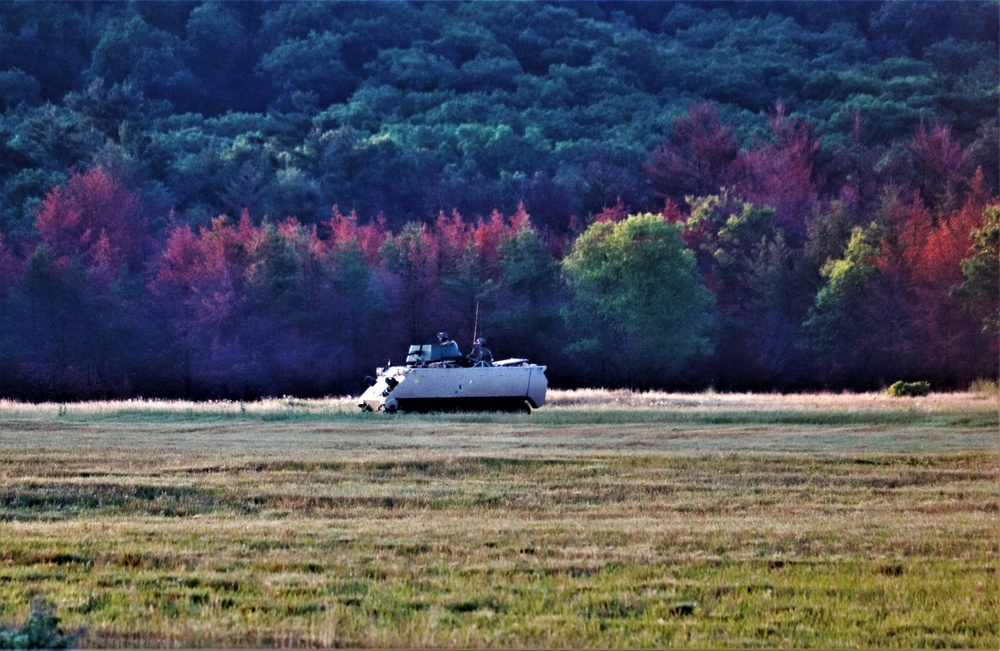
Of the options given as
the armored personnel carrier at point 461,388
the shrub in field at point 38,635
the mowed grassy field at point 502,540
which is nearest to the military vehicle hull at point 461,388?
the armored personnel carrier at point 461,388

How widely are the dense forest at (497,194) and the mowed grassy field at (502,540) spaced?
3305 centimetres

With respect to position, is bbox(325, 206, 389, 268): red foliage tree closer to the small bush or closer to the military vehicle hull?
the military vehicle hull

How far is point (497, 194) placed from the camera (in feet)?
258

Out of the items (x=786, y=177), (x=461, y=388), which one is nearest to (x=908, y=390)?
(x=461, y=388)

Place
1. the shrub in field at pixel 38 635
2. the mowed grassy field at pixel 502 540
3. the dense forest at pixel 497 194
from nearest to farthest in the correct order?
the shrub in field at pixel 38 635 < the mowed grassy field at pixel 502 540 < the dense forest at pixel 497 194

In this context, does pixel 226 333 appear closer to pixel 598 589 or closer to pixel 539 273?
pixel 539 273

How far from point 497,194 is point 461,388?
41.7 metres

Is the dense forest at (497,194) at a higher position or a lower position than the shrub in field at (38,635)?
higher

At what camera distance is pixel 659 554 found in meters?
12.7

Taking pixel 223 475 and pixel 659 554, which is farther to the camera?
pixel 223 475

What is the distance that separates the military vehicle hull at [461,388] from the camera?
37594 millimetres

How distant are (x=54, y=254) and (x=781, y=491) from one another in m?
A: 48.9

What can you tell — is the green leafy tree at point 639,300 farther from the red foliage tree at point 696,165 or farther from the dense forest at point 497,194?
the red foliage tree at point 696,165

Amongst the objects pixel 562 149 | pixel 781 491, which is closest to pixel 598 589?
pixel 781 491
